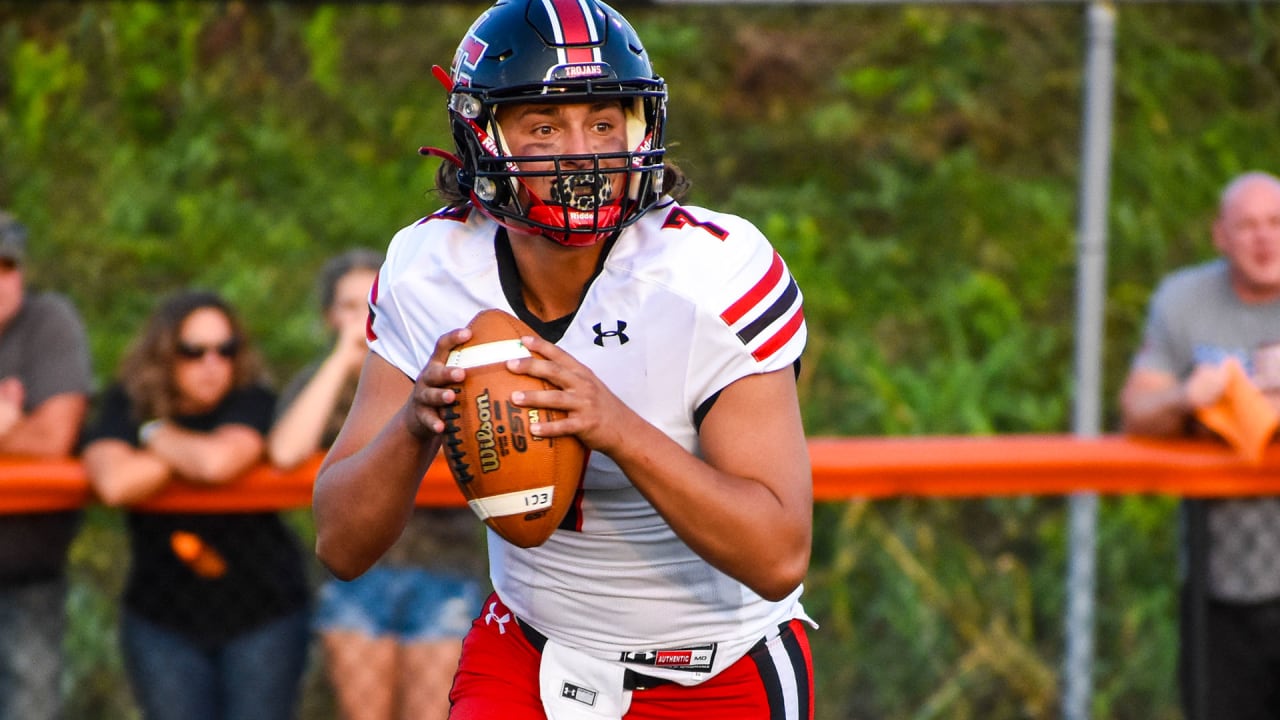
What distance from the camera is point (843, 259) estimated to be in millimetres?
8422

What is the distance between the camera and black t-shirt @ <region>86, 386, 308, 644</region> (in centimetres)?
455

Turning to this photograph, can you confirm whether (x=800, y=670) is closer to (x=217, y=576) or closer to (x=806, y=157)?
(x=217, y=576)

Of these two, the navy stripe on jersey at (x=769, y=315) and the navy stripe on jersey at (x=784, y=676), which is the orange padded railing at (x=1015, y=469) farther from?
the navy stripe on jersey at (x=769, y=315)

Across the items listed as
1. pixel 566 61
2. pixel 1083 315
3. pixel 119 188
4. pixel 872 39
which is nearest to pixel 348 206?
pixel 119 188

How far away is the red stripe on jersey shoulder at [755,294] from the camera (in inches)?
107

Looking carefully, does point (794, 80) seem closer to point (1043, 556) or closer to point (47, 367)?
point (1043, 556)

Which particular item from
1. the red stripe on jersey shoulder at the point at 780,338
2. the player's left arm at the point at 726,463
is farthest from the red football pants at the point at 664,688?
the red stripe on jersey shoulder at the point at 780,338

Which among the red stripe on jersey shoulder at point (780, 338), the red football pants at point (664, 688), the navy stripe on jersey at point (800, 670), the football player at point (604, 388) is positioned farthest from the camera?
the navy stripe on jersey at point (800, 670)

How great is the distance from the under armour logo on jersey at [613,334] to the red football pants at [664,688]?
674mm

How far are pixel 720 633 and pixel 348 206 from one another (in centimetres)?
615

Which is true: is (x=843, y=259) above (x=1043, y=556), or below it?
above

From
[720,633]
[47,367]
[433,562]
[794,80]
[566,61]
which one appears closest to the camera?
[566,61]

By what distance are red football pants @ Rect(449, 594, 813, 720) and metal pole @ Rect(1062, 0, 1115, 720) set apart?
7.09 feet

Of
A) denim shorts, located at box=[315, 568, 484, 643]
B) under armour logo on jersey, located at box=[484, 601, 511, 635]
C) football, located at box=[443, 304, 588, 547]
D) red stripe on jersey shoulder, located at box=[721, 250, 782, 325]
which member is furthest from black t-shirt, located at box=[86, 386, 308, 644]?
red stripe on jersey shoulder, located at box=[721, 250, 782, 325]
